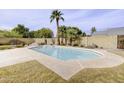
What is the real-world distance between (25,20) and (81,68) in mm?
6354

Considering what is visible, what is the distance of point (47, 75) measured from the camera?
5004mm

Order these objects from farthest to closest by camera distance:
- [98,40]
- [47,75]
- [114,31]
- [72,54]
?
[114,31]
[98,40]
[72,54]
[47,75]

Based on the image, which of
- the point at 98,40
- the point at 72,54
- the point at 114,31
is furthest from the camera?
the point at 114,31

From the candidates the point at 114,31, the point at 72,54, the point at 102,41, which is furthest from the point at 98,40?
the point at 72,54

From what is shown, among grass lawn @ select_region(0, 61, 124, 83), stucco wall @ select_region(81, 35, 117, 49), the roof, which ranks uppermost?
the roof

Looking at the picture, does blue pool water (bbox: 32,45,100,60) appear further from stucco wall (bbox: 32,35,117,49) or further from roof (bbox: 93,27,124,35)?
roof (bbox: 93,27,124,35)

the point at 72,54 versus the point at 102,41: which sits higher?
the point at 102,41

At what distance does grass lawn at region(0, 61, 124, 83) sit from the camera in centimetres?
479

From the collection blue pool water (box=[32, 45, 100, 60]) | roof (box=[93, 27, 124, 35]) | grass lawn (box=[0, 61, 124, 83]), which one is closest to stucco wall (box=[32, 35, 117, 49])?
roof (box=[93, 27, 124, 35])

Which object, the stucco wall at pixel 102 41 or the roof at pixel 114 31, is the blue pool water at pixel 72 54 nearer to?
the stucco wall at pixel 102 41

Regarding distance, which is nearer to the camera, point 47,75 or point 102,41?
point 47,75

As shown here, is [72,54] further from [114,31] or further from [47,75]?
[114,31]
